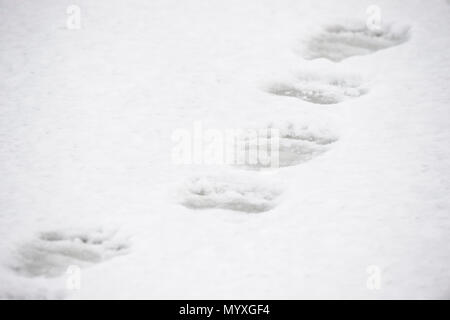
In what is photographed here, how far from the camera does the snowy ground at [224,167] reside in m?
3.05

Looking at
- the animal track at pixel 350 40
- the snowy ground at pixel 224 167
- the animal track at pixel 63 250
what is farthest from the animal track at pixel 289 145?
the animal track at pixel 350 40

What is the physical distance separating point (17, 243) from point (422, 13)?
5258 mm

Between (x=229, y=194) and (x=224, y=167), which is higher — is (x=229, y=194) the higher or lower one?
the lower one

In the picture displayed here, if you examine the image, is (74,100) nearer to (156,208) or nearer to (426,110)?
(156,208)

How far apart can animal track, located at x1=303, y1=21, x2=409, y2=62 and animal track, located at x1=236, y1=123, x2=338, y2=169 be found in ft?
4.78

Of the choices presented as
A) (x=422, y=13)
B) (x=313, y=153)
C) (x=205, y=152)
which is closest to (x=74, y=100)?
(x=205, y=152)

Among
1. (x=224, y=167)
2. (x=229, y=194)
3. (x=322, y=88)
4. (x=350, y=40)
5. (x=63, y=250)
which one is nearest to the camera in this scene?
(x=63, y=250)

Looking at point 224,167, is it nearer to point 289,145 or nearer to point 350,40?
point 289,145

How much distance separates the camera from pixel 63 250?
130 inches

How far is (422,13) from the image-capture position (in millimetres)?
6203

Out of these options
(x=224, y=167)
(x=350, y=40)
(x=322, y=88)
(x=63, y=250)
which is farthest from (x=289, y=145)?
(x=350, y=40)

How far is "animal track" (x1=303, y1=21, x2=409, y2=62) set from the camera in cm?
572

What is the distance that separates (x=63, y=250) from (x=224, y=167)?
4.52ft

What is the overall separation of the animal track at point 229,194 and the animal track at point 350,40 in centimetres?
234
